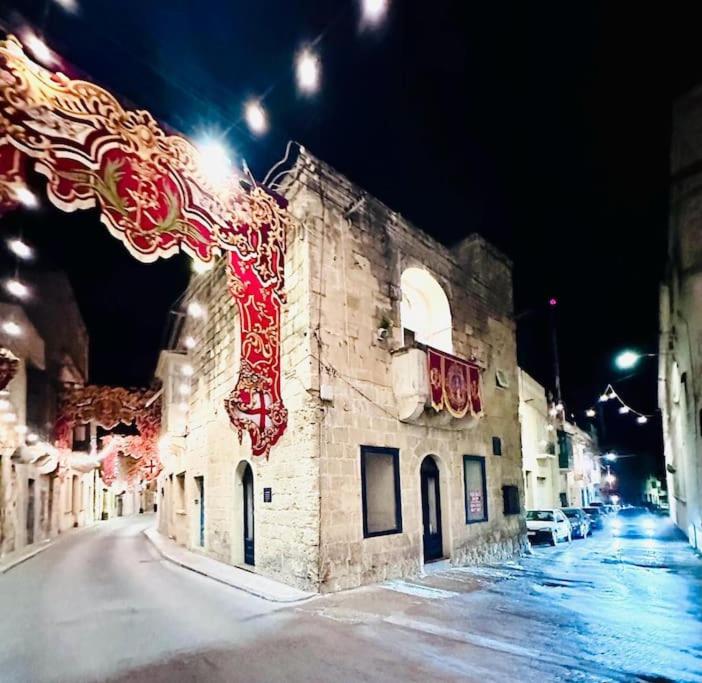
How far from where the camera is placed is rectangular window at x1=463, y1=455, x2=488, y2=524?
12.1 meters

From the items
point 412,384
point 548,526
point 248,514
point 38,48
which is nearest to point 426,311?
point 412,384

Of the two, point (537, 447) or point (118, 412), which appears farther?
point (537, 447)

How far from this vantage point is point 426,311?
523 inches

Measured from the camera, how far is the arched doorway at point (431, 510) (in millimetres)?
11117

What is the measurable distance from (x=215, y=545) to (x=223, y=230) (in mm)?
8508

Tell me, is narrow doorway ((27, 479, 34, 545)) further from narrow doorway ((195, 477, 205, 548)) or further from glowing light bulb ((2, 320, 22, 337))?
narrow doorway ((195, 477, 205, 548))

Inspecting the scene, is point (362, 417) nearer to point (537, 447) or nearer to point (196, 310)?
point (196, 310)

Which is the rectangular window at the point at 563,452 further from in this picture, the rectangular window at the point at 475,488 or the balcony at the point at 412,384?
the balcony at the point at 412,384

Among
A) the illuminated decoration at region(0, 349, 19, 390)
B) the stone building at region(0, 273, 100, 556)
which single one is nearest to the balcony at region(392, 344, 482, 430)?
the illuminated decoration at region(0, 349, 19, 390)

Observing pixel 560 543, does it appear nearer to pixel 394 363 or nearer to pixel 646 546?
pixel 646 546

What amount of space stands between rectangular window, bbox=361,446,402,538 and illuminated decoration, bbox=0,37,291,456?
2.09m

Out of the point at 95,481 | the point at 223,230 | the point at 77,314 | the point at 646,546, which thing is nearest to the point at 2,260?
the point at 77,314

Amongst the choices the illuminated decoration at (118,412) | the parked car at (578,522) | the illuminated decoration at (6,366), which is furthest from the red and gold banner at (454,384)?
the illuminated decoration at (118,412)

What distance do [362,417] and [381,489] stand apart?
168 centimetres
